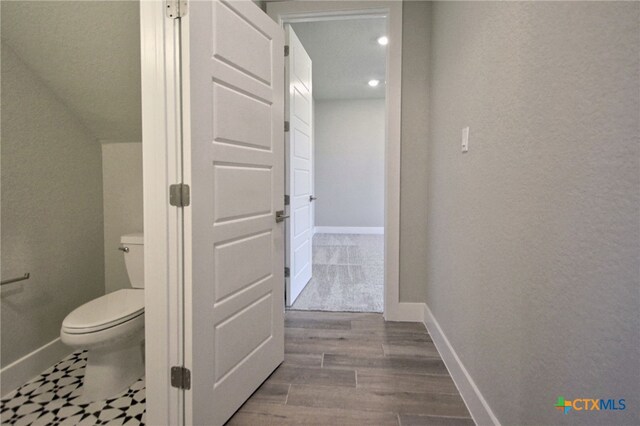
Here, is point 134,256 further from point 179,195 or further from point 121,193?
point 179,195

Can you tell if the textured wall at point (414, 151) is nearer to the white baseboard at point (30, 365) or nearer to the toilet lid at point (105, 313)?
the toilet lid at point (105, 313)

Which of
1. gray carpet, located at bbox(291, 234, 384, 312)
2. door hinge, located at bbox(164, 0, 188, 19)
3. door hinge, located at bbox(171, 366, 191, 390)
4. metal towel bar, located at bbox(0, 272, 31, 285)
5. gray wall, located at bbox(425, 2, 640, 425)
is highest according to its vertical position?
door hinge, located at bbox(164, 0, 188, 19)

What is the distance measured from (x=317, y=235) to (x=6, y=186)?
212 inches

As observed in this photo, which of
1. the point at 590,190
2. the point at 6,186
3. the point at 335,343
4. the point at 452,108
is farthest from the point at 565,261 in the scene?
the point at 6,186

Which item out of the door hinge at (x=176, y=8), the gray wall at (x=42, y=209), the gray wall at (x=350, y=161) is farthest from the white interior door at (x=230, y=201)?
the gray wall at (x=350, y=161)

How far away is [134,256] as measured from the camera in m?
2.08

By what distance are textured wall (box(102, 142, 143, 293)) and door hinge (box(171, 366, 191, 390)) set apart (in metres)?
1.33

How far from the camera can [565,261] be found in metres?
0.88

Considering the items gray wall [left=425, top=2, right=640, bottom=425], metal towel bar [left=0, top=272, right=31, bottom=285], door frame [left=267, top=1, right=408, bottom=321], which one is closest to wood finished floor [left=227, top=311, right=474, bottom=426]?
gray wall [left=425, top=2, right=640, bottom=425]

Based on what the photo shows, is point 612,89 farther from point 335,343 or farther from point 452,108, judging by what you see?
point 335,343

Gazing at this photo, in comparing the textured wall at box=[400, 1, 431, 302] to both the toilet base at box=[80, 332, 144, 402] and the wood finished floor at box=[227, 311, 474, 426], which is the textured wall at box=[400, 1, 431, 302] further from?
the toilet base at box=[80, 332, 144, 402]

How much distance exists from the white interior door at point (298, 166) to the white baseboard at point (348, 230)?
3567 millimetres

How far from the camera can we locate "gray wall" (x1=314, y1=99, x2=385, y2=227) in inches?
267

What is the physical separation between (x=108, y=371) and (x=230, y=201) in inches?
44.8
